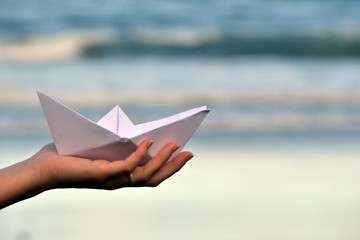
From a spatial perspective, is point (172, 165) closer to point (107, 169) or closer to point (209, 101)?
point (107, 169)

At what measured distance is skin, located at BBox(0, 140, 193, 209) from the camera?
5.14 feet

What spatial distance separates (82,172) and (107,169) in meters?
0.06

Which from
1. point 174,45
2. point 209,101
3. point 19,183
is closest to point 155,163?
point 19,183

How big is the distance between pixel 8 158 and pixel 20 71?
3.76 meters

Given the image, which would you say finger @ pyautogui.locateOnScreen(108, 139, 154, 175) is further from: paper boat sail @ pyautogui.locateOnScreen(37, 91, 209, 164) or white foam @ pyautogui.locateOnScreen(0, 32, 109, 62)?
white foam @ pyautogui.locateOnScreen(0, 32, 109, 62)

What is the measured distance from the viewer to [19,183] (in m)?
1.71

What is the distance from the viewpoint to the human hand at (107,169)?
1.55m

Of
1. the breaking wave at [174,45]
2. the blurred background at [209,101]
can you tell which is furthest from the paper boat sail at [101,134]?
the breaking wave at [174,45]

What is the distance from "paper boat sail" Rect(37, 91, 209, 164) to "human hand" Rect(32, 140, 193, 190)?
0.02m

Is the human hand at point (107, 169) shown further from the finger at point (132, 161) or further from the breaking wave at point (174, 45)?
the breaking wave at point (174, 45)

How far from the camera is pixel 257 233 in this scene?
3891mm

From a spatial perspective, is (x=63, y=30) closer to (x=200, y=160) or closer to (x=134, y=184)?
(x=200, y=160)

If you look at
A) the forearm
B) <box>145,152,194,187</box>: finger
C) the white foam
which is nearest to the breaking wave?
the white foam

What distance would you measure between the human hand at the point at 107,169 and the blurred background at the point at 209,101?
2.11 metres
